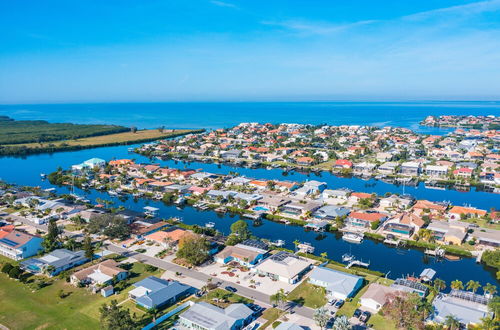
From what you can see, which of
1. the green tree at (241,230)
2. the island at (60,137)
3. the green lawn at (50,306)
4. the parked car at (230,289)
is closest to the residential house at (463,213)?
the green tree at (241,230)

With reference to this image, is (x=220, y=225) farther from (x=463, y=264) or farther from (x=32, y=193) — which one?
(x=32, y=193)

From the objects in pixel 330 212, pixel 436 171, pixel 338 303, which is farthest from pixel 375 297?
pixel 436 171

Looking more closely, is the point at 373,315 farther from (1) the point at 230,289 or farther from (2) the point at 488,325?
(1) the point at 230,289

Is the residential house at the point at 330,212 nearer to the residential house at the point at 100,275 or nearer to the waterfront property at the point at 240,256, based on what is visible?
the waterfront property at the point at 240,256

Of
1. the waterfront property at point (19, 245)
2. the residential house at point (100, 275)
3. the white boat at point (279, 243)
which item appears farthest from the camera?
the white boat at point (279, 243)

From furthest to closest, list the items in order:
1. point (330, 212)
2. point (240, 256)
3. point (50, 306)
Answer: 1. point (330, 212)
2. point (240, 256)
3. point (50, 306)

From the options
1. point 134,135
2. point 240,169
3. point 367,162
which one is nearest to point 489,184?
point 367,162

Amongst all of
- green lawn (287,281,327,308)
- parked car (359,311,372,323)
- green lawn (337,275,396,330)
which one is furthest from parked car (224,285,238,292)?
parked car (359,311,372,323)

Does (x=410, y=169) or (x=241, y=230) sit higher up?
(x=241, y=230)
